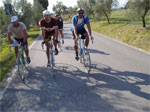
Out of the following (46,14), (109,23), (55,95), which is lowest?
(55,95)

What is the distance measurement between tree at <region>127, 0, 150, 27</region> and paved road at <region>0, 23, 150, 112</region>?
8.55 meters

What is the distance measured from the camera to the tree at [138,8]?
12620mm

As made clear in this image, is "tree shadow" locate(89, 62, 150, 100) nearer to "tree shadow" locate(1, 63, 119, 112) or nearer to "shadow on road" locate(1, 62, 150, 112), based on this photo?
"shadow on road" locate(1, 62, 150, 112)

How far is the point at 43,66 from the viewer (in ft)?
20.6

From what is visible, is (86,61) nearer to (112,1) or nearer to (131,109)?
(131,109)

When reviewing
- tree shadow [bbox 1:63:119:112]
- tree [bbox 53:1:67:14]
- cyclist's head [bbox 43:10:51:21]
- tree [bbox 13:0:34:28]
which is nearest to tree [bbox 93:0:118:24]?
tree [bbox 13:0:34:28]

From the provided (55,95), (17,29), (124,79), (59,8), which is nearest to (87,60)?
(124,79)

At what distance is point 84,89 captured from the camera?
4.08m

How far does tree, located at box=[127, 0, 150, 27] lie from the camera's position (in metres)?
12.6

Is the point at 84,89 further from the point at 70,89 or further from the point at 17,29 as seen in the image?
the point at 17,29

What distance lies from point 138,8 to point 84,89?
38.3 ft

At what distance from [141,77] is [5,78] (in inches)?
177

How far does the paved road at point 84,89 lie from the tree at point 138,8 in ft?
28.0

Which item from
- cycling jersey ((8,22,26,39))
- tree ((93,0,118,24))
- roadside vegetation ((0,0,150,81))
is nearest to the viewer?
cycling jersey ((8,22,26,39))
